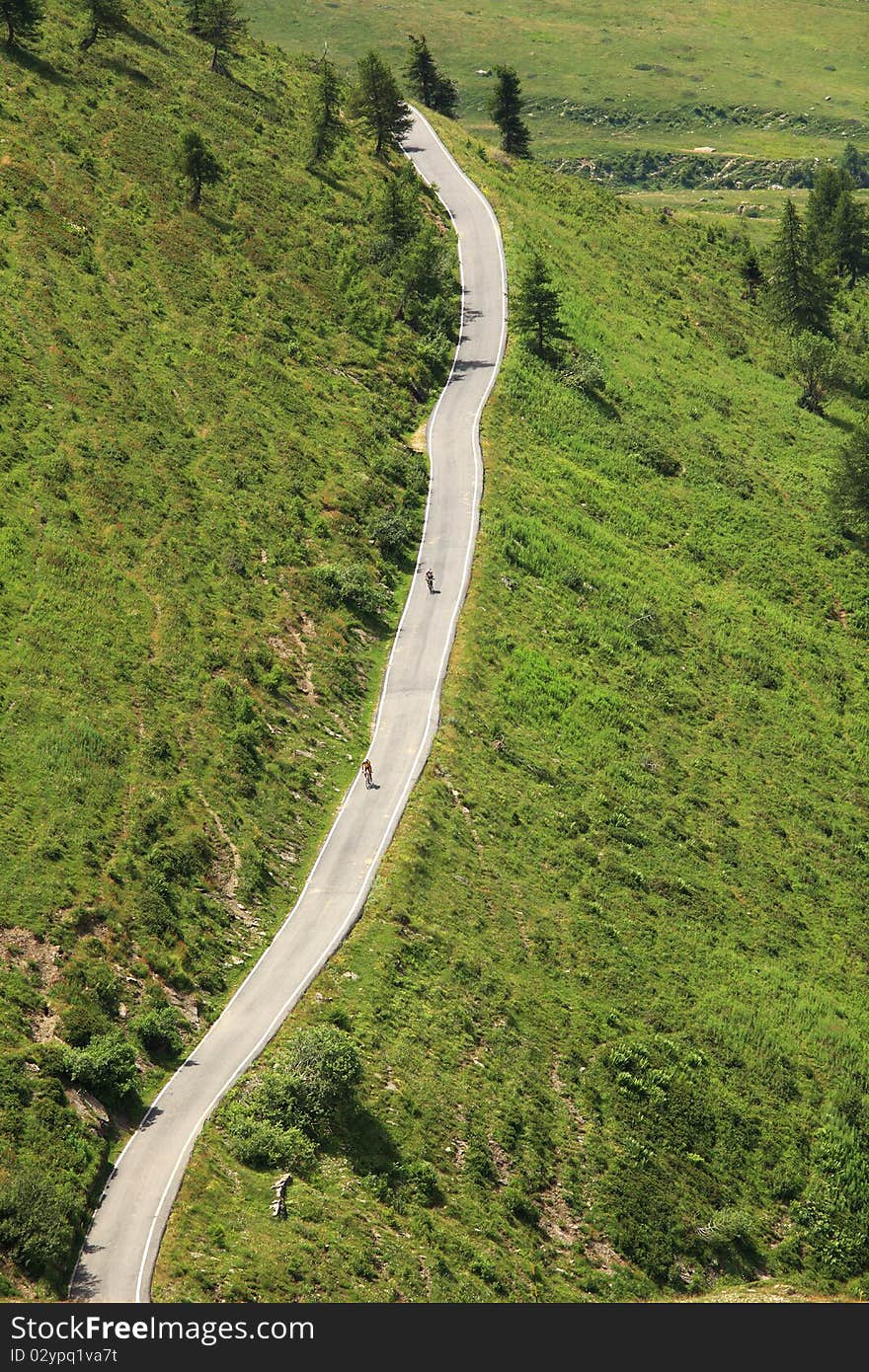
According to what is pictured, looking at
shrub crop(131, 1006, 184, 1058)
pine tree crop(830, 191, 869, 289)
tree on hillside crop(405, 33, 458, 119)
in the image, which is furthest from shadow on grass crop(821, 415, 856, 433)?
shrub crop(131, 1006, 184, 1058)

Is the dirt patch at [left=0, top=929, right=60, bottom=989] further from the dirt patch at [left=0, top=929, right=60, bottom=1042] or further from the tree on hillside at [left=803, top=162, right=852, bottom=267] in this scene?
the tree on hillside at [left=803, top=162, right=852, bottom=267]

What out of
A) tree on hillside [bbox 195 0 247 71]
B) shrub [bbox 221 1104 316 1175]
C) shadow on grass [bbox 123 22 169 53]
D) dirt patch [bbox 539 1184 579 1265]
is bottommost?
dirt patch [bbox 539 1184 579 1265]

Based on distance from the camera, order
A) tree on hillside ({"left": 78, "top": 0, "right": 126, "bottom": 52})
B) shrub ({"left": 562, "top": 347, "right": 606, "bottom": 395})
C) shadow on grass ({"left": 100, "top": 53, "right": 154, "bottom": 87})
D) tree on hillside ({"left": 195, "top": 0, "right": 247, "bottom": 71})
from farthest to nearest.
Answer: tree on hillside ({"left": 195, "top": 0, "right": 247, "bottom": 71}), tree on hillside ({"left": 78, "top": 0, "right": 126, "bottom": 52}), shadow on grass ({"left": 100, "top": 53, "right": 154, "bottom": 87}), shrub ({"left": 562, "top": 347, "right": 606, "bottom": 395})

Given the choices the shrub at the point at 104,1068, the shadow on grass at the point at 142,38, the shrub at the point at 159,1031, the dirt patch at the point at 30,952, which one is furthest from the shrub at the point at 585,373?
the shrub at the point at 104,1068

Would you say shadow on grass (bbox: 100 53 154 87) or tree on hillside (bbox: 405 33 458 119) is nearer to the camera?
shadow on grass (bbox: 100 53 154 87)

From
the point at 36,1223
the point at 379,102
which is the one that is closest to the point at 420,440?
the point at 379,102

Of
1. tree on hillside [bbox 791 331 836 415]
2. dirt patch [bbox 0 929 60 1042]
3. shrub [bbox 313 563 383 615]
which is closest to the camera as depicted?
dirt patch [bbox 0 929 60 1042]
